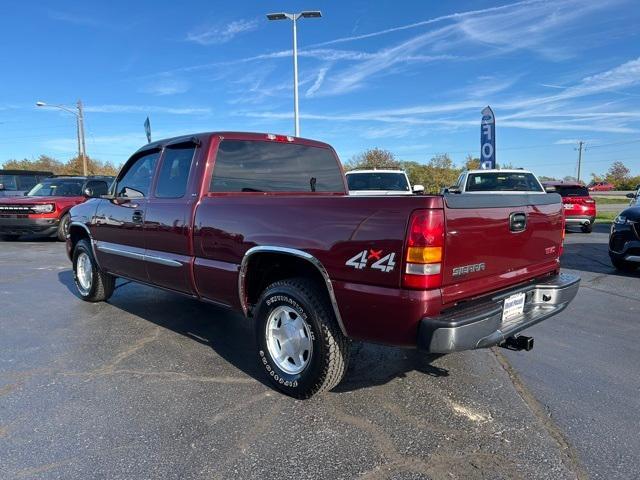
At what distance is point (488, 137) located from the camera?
18.0m

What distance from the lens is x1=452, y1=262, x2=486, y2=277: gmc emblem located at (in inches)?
109

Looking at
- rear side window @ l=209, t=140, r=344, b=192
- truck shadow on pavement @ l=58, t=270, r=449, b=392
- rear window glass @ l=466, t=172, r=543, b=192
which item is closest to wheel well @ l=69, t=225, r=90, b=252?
truck shadow on pavement @ l=58, t=270, r=449, b=392

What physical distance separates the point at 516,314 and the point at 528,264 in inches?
16.7

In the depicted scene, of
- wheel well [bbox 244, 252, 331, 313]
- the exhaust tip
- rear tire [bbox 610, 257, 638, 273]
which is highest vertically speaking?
wheel well [bbox 244, 252, 331, 313]

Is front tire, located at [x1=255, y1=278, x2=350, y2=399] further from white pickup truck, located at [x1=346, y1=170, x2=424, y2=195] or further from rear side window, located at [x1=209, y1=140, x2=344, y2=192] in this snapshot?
white pickup truck, located at [x1=346, y1=170, x2=424, y2=195]

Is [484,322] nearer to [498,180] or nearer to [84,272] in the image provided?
[84,272]

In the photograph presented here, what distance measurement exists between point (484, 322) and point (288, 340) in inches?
53.9

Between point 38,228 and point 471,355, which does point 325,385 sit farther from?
point 38,228

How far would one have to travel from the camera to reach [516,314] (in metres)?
3.26

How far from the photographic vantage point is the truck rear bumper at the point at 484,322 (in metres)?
2.60

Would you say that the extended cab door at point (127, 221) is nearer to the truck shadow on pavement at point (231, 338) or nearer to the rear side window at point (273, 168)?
the truck shadow on pavement at point (231, 338)

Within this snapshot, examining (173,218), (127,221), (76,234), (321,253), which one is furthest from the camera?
(76,234)

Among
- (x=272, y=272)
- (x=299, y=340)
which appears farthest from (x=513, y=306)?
(x=272, y=272)

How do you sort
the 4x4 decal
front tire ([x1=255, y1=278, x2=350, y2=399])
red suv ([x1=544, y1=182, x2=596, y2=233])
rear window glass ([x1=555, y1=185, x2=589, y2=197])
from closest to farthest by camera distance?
the 4x4 decal → front tire ([x1=255, y1=278, x2=350, y2=399]) → red suv ([x1=544, y1=182, x2=596, y2=233]) → rear window glass ([x1=555, y1=185, x2=589, y2=197])
